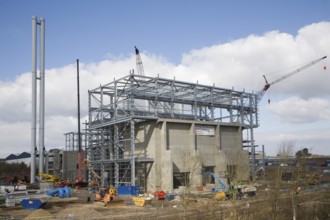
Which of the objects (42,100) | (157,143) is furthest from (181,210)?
(42,100)

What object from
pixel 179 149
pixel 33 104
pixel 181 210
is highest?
pixel 33 104

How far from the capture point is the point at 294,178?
26016 millimetres

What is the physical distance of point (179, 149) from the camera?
60.9 m

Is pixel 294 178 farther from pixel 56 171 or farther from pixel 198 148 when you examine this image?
pixel 56 171

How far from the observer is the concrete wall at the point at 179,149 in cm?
5800

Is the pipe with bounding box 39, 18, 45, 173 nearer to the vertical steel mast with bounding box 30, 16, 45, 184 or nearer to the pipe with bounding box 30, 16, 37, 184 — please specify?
the vertical steel mast with bounding box 30, 16, 45, 184

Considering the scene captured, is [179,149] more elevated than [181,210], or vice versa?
[179,149]

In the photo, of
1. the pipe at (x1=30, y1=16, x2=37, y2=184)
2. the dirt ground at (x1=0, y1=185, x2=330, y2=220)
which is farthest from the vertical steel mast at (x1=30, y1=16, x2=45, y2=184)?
the dirt ground at (x1=0, y1=185, x2=330, y2=220)

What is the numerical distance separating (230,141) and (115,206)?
35.2 meters

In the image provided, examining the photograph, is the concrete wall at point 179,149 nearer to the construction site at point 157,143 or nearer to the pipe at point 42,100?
the construction site at point 157,143

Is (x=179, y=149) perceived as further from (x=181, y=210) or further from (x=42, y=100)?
(x=42, y=100)

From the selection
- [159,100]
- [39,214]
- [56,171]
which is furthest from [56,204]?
[56,171]

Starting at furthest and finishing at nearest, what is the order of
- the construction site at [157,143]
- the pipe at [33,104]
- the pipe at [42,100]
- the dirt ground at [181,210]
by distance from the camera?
the pipe at [42,100] → the pipe at [33,104] → the construction site at [157,143] → the dirt ground at [181,210]

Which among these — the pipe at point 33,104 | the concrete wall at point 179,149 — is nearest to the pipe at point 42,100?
the pipe at point 33,104
